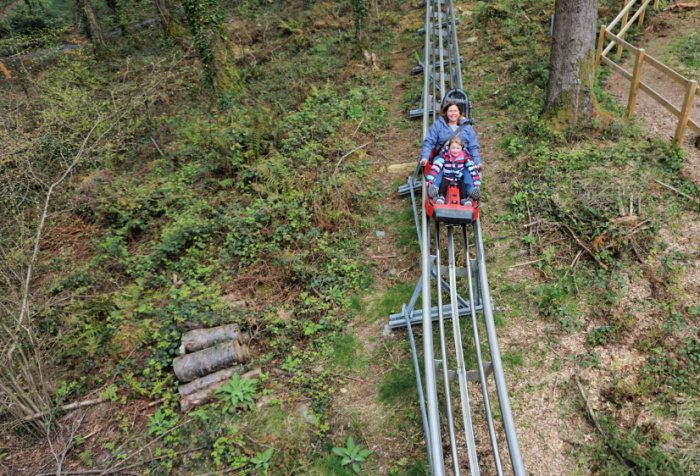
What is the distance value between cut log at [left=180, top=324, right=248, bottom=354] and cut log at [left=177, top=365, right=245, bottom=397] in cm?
39

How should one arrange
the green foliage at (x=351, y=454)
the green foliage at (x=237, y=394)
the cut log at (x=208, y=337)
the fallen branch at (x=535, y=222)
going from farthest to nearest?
the fallen branch at (x=535, y=222)
the cut log at (x=208, y=337)
the green foliage at (x=237, y=394)
the green foliage at (x=351, y=454)

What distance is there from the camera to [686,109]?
5.71 m

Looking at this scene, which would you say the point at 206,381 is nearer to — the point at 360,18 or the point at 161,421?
the point at 161,421

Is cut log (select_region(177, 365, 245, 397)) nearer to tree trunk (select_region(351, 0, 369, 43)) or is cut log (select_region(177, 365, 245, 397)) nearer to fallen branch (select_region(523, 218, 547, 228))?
fallen branch (select_region(523, 218, 547, 228))

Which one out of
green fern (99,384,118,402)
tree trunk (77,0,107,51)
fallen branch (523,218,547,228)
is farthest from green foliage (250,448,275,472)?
tree trunk (77,0,107,51)

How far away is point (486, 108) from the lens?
343 inches

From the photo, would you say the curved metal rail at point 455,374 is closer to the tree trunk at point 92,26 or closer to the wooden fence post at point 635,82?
the wooden fence post at point 635,82

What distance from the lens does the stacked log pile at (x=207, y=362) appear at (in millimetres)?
4660

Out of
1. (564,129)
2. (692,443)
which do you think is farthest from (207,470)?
(564,129)

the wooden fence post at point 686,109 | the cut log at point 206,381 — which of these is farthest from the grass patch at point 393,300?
the wooden fence post at point 686,109

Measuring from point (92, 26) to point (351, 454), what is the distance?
58.2 ft

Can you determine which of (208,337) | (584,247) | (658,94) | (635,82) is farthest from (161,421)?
(658,94)

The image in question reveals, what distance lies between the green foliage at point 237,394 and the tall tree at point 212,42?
8.35 m

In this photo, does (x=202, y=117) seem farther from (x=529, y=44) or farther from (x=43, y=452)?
(x=529, y=44)
